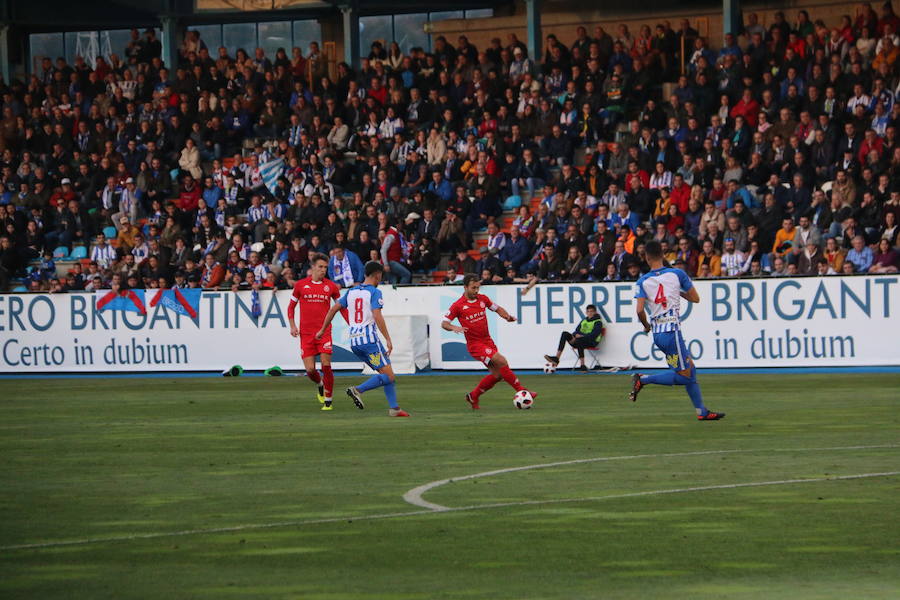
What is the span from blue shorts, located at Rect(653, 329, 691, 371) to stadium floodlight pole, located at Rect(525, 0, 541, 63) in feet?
78.2

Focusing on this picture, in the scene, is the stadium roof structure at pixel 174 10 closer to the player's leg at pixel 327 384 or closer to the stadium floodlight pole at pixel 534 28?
the stadium floodlight pole at pixel 534 28

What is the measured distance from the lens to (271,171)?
122ft

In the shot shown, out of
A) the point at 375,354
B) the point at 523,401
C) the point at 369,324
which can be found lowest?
the point at 523,401

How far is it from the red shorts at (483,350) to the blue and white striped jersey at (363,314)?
1.87m

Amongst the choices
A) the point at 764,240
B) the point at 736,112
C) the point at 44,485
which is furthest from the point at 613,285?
the point at 44,485

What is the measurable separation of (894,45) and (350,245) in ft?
39.9

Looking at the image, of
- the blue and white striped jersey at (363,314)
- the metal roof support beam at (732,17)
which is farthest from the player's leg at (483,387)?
the metal roof support beam at (732,17)

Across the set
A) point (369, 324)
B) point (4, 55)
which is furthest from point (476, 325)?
point (4, 55)

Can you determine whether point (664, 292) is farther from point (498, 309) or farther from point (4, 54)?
point (4, 54)

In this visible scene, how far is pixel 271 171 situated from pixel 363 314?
19.0 metres

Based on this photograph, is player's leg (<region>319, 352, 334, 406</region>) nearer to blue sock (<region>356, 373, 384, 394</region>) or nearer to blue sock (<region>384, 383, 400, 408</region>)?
blue sock (<region>356, 373, 384, 394</region>)

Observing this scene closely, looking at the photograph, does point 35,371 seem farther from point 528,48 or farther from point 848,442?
point 848,442

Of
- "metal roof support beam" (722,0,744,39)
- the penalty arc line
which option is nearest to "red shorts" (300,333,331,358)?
the penalty arc line

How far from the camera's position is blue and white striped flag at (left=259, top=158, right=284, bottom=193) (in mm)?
37062
